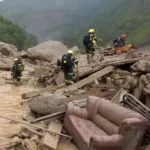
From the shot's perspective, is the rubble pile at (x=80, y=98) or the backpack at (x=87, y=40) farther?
the backpack at (x=87, y=40)

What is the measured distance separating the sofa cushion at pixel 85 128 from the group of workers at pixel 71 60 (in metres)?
5.32

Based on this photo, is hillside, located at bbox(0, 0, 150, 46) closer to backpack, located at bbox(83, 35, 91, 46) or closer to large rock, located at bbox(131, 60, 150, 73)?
backpack, located at bbox(83, 35, 91, 46)

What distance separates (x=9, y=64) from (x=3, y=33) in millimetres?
27901

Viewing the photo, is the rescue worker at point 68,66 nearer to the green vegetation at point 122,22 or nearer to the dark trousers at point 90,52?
the dark trousers at point 90,52

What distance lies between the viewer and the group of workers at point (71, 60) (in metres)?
15.3

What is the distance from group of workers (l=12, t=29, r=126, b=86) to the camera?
15.3 m

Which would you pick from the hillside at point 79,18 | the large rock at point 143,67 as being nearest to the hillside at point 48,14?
the hillside at point 79,18

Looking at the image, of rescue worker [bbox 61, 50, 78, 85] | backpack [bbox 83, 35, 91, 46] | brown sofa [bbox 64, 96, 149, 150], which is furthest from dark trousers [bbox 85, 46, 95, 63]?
brown sofa [bbox 64, 96, 149, 150]

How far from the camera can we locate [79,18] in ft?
366

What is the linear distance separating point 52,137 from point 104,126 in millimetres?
1227

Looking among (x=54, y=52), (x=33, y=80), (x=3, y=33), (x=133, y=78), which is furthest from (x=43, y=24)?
(x=133, y=78)

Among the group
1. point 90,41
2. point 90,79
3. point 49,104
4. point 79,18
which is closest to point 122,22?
point 79,18

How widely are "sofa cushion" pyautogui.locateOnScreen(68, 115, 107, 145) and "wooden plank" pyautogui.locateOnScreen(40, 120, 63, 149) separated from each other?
1.48 ft

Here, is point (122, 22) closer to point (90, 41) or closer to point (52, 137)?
point (90, 41)
